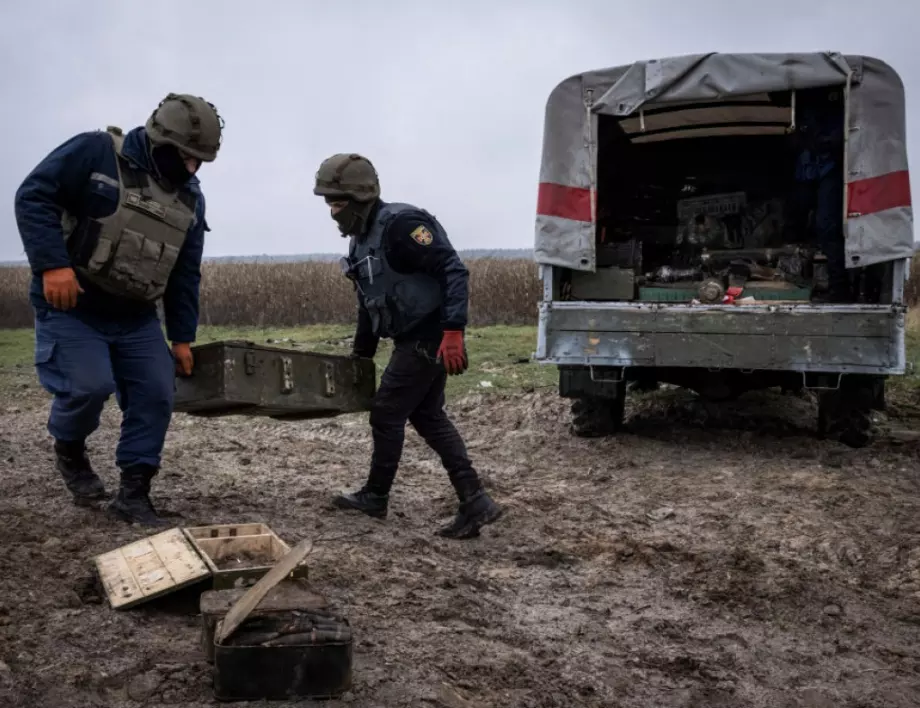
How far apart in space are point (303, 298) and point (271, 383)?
20074 mm

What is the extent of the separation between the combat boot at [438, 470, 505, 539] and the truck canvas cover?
8.91ft

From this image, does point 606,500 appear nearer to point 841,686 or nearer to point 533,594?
point 533,594

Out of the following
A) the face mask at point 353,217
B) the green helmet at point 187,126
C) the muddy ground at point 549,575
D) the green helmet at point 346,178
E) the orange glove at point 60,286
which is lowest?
the muddy ground at point 549,575

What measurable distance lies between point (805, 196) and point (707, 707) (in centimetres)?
720

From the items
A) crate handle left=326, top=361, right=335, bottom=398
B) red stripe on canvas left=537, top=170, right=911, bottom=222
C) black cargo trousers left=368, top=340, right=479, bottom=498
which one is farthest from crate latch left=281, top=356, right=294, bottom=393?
red stripe on canvas left=537, top=170, right=911, bottom=222

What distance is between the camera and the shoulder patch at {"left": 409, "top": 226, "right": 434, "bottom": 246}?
4.89m

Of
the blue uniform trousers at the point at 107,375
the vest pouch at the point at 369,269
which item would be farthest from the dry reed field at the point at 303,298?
the blue uniform trousers at the point at 107,375

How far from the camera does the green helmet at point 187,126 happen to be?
4.52 meters

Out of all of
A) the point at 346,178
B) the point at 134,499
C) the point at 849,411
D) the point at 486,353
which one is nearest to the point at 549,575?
A: the point at 134,499

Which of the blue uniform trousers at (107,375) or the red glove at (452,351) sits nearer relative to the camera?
the blue uniform trousers at (107,375)

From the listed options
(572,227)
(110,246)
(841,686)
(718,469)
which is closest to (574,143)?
(572,227)

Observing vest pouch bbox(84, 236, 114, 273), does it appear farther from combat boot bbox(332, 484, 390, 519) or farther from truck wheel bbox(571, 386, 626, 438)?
truck wheel bbox(571, 386, 626, 438)

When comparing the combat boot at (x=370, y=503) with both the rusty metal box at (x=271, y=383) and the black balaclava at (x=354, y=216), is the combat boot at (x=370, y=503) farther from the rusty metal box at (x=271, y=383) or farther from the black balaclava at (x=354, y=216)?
the black balaclava at (x=354, y=216)

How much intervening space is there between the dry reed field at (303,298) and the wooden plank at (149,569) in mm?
18766
